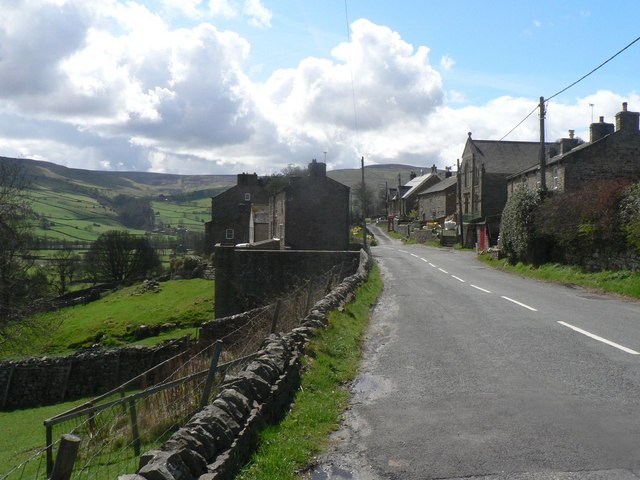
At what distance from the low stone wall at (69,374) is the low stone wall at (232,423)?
674 inches

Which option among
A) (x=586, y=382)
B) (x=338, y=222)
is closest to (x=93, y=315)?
(x=338, y=222)

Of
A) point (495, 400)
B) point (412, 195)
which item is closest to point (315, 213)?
point (495, 400)

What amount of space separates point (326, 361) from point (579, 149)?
31.5 m

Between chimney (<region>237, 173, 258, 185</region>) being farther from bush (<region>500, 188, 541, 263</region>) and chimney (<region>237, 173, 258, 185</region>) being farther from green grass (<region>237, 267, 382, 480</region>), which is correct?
green grass (<region>237, 267, 382, 480</region>)

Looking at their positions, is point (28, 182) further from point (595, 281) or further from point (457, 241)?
point (457, 241)

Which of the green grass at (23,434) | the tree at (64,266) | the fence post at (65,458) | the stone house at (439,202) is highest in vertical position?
the stone house at (439,202)

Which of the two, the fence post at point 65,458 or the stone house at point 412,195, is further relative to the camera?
the stone house at point 412,195

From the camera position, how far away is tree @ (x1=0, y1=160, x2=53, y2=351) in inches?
Result: 939

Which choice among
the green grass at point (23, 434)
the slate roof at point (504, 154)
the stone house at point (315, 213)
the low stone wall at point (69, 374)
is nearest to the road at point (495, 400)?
the green grass at point (23, 434)

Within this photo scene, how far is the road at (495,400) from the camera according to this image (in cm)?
522

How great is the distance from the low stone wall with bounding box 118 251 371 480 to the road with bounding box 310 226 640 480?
0.75 meters

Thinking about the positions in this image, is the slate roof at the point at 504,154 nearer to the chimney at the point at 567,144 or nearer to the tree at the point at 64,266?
the chimney at the point at 567,144

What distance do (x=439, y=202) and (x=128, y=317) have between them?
46218 millimetres

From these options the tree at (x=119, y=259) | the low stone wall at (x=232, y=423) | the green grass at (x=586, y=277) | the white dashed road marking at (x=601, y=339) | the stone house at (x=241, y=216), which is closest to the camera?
the low stone wall at (x=232, y=423)
